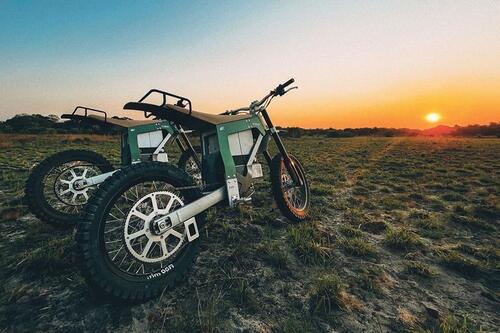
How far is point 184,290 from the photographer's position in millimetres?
2377

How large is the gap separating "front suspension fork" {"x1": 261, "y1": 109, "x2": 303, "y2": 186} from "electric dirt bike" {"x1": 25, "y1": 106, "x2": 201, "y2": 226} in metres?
1.86

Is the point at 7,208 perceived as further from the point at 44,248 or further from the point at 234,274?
the point at 234,274

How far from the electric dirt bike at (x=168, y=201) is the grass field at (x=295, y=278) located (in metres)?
0.24

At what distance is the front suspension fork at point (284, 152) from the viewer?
13.7 feet

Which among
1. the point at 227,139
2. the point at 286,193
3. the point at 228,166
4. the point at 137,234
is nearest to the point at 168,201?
the point at 137,234

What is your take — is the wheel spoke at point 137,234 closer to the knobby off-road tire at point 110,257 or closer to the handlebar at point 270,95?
the knobby off-road tire at point 110,257

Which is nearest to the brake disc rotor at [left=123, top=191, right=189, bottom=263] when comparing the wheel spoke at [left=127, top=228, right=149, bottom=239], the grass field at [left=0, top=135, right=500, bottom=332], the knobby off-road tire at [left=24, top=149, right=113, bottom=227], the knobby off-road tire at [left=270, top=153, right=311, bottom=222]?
the wheel spoke at [left=127, top=228, right=149, bottom=239]

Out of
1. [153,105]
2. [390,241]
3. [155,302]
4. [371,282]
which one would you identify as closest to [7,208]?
[153,105]

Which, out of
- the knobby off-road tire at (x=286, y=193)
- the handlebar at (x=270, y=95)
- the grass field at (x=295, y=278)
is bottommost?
the grass field at (x=295, y=278)

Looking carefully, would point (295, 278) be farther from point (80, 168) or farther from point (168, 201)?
point (80, 168)

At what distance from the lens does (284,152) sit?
4.35m

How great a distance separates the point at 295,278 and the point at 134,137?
12.7ft

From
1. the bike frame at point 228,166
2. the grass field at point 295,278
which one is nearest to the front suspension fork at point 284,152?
the bike frame at point 228,166

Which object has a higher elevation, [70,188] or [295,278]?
[70,188]
